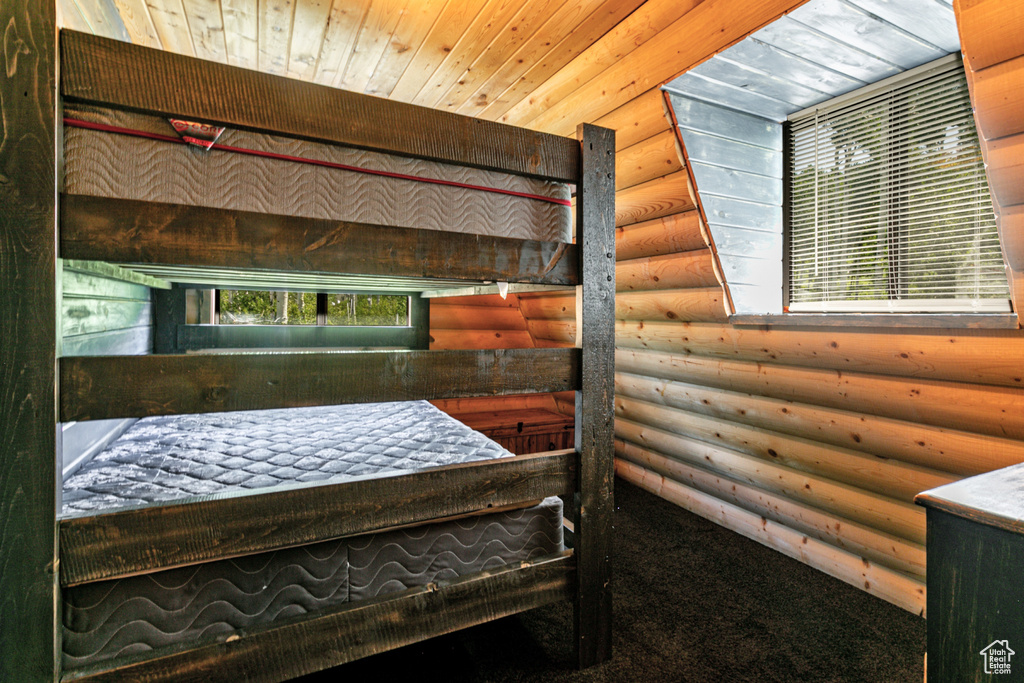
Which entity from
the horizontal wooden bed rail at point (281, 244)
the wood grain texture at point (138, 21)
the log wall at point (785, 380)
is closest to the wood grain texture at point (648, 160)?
the log wall at point (785, 380)

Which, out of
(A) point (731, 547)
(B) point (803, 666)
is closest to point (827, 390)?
(A) point (731, 547)

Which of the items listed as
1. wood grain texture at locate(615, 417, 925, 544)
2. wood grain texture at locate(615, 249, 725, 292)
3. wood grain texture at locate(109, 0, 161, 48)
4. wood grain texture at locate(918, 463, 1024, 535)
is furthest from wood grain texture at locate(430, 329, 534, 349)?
wood grain texture at locate(918, 463, 1024, 535)

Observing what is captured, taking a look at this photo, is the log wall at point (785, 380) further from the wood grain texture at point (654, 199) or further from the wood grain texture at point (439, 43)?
the wood grain texture at point (439, 43)

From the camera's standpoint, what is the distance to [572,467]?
131 centimetres

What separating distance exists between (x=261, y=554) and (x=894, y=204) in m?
2.28

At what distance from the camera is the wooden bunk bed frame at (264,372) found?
81 cm

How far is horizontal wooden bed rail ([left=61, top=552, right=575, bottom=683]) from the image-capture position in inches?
36.8

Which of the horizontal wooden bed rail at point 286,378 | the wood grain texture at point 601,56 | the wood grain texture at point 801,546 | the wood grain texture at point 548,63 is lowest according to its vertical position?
the wood grain texture at point 801,546

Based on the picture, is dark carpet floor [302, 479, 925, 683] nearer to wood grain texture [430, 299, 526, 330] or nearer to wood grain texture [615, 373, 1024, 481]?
wood grain texture [615, 373, 1024, 481]

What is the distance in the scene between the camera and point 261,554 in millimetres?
1023

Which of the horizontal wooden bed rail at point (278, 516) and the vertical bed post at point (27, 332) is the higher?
the vertical bed post at point (27, 332)

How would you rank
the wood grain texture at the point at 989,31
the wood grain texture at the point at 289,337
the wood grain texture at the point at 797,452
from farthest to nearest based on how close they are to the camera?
the wood grain texture at the point at 289,337, the wood grain texture at the point at 797,452, the wood grain texture at the point at 989,31

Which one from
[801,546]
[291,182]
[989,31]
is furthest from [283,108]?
[801,546]

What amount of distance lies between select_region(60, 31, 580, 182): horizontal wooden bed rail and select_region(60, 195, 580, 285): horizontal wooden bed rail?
18 centimetres
